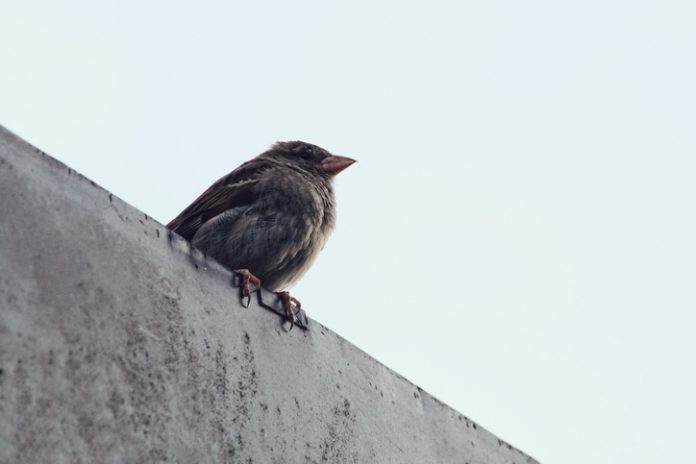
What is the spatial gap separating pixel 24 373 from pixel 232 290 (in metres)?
0.90

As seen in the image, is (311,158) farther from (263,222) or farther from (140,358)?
(140,358)

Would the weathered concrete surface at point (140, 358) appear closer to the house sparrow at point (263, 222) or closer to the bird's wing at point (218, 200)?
the house sparrow at point (263, 222)

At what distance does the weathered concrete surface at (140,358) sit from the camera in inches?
85.3

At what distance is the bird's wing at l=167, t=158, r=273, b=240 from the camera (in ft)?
15.3

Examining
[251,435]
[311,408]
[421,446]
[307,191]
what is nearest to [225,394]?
[251,435]

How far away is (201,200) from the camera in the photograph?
16.0 ft

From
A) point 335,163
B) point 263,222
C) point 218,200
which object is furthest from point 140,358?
point 335,163

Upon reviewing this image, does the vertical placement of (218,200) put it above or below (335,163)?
below

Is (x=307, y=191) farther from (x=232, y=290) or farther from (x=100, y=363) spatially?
(x=100, y=363)

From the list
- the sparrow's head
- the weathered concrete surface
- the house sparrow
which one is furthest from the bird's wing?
the weathered concrete surface

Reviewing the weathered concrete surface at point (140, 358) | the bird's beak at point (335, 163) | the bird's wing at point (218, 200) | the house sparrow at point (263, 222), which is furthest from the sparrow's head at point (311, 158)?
the weathered concrete surface at point (140, 358)

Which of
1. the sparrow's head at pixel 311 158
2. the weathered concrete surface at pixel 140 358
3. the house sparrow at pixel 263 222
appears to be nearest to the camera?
the weathered concrete surface at pixel 140 358

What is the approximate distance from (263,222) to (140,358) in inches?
84.6

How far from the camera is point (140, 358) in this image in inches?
95.7
